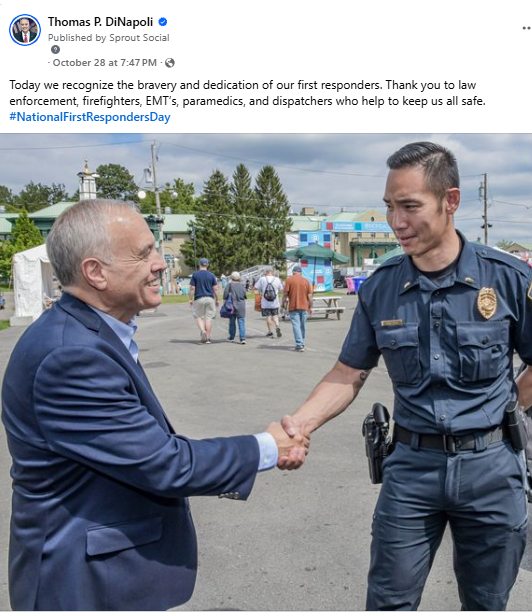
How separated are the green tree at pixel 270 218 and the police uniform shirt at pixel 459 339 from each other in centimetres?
6863

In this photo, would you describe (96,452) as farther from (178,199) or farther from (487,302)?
(178,199)

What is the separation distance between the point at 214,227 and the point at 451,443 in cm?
6772

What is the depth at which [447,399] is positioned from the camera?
2.28m

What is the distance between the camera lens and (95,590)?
1.77 meters

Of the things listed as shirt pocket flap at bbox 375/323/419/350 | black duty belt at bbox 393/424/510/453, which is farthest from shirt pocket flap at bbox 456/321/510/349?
black duty belt at bbox 393/424/510/453

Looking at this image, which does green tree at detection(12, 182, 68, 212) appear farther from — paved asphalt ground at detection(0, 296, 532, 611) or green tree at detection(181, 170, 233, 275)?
paved asphalt ground at detection(0, 296, 532, 611)

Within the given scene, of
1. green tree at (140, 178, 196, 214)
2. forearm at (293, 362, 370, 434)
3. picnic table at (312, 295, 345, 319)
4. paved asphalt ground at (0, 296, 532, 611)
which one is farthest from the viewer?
green tree at (140, 178, 196, 214)

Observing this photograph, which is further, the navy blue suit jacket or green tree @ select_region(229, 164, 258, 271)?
green tree @ select_region(229, 164, 258, 271)

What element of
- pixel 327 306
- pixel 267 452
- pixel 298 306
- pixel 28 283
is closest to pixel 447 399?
pixel 267 452

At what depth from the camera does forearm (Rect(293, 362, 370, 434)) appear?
105 inches

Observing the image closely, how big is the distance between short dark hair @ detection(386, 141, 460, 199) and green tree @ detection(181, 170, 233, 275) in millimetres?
66133

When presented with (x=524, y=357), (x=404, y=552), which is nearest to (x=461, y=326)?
(x=524, y=357)
